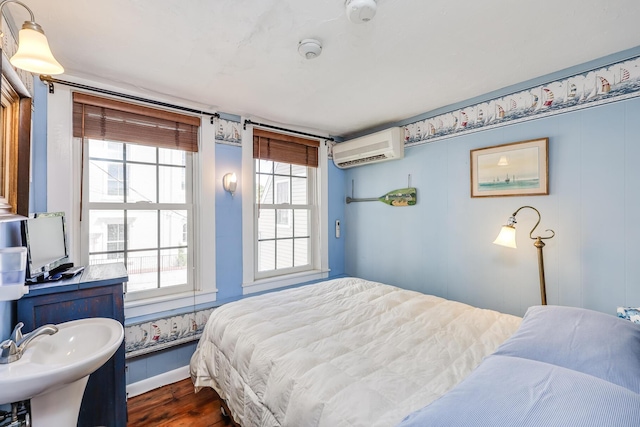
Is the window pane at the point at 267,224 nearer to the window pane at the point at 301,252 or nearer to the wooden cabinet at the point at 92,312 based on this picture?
the window pane at the point at 301,252

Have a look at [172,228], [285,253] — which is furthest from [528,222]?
[172,228]

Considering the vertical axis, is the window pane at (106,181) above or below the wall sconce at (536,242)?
above

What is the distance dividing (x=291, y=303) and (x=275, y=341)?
60cm

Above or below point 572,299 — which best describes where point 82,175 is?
above

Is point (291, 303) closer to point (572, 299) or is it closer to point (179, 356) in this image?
point (179, 356)

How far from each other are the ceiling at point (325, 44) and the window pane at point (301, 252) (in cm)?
162

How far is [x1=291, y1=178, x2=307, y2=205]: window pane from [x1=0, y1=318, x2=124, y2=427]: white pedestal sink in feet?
7.00

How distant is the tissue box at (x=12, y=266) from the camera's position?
3.42 ft

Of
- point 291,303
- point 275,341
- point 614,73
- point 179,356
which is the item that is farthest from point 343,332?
point 614,73

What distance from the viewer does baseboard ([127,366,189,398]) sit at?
213 centimetres

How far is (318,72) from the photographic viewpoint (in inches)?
76.7

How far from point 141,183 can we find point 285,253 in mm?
1554

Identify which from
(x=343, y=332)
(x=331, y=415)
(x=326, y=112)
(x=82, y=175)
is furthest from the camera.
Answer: (x=326, y=112)

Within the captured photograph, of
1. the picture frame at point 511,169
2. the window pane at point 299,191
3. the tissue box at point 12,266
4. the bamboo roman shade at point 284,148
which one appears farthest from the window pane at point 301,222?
the tissue box at point 12,266
